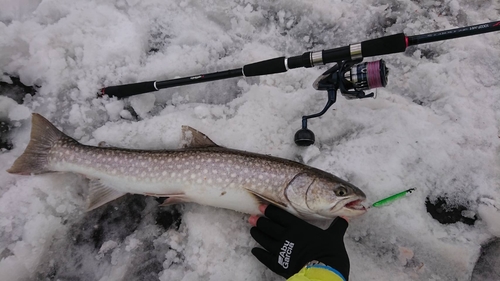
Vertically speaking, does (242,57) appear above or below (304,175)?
above

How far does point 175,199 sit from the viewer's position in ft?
7.45

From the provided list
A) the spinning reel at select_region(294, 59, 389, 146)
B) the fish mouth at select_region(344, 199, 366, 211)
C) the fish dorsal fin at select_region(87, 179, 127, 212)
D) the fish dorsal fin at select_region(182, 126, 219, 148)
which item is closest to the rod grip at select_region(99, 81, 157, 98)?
the fish dorsal fin at select_region(182, 126, 219, 148)

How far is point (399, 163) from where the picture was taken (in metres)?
2.38

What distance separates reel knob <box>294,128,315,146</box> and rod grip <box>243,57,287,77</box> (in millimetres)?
472

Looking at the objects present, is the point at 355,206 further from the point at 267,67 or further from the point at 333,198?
the point at 267,67

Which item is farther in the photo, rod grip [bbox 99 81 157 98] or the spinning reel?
rod grip [bbox 99 81 157 98]

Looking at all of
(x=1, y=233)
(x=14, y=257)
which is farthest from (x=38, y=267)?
(x=1, y=233)

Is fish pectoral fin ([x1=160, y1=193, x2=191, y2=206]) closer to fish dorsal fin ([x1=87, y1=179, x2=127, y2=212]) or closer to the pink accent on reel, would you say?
fish dorsal fin ([x1=87, y1=179, x2=127, y2=212])

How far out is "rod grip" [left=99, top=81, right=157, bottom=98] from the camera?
246cm

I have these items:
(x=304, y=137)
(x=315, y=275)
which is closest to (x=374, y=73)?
(x=304, y=137)

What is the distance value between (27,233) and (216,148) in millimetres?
1410

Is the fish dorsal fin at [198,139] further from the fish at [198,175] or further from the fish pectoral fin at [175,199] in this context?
the fish pectoral fin at [175,199]

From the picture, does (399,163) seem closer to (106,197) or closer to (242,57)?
(242,57)

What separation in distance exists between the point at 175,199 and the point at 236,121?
0.76 m
